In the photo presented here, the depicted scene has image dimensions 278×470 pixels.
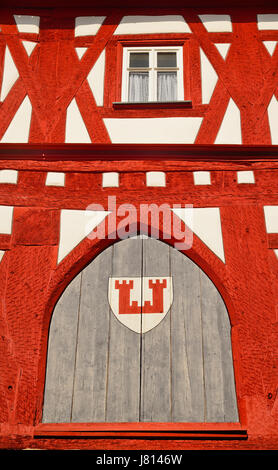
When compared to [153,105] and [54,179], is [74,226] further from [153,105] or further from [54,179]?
[153,105]

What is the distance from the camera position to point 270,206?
602cm

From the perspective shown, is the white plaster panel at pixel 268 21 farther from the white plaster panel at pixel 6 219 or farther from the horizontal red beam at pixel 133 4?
the white plaster panel at pixel 6 219

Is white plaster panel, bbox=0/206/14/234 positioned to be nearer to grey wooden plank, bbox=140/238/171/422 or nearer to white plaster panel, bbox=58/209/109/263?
white plaster panel, bbox=58/209/109/263

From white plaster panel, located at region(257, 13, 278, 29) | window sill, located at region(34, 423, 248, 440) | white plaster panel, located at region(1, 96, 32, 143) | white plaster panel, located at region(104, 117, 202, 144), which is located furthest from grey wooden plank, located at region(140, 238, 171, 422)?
white plaster panel, located at region(257, 13, 278, 29)

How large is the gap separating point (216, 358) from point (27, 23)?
498 cm

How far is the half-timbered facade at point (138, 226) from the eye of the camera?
5199 mm

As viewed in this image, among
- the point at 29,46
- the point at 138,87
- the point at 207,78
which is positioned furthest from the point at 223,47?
the point at 29,46

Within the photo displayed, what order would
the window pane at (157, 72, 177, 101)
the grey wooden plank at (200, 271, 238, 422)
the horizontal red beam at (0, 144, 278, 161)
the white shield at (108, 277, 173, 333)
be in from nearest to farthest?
the grey wooden plank at (200, 271, 238, 422), the white shield at (108, 277, 173, 333), the horizontal red beam at (0, 144, 278, 161), the window pane at (157, 72, 177, 101)

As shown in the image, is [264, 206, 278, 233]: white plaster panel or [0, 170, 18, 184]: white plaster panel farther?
[0, 170, 18, 184]: white plaster panel

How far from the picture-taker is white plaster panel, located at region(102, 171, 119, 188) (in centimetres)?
621

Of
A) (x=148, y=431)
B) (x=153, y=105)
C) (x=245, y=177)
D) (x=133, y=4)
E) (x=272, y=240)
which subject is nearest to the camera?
(x=148, y=431)

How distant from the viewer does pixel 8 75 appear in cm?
687

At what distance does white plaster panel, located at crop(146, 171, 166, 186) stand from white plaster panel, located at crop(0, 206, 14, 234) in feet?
5.19
